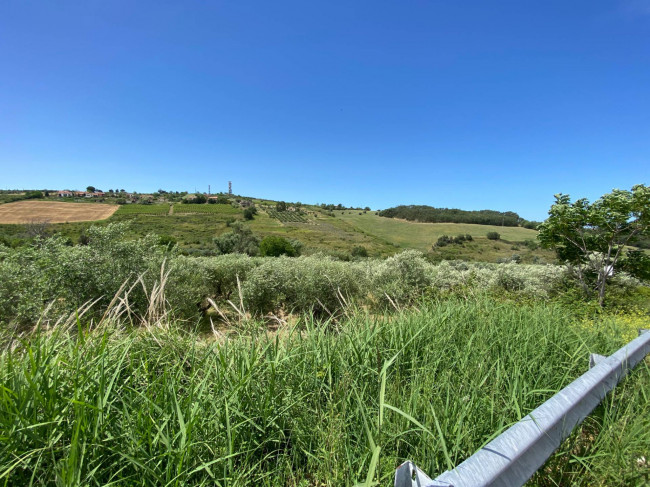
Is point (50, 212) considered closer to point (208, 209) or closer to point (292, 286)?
point (208, 209)

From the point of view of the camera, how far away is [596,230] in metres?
10.7

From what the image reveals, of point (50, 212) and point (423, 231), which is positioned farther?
point (423, 231)

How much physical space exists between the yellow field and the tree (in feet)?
280

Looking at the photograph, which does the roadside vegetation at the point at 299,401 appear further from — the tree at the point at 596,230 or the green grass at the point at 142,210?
the green grass at the point at 142,210

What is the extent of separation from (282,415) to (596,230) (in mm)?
14320

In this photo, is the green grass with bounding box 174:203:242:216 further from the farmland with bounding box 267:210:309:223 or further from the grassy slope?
the farmland with bounding box 267:210:309:223

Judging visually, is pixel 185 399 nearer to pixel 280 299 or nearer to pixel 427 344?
pixel 427 344

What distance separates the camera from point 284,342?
7.57ft

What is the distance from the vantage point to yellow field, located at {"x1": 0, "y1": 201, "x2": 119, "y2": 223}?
62503 mm

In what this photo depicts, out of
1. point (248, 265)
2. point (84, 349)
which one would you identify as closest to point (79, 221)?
point (248, 265)

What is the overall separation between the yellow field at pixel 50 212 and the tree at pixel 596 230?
Result: 280 ft

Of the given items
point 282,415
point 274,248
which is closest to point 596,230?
point 282,415

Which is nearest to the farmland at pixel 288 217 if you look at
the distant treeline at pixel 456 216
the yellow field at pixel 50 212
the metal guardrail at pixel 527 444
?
the distant treeline at pixel 456 216

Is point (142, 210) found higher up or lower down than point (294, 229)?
higher up
